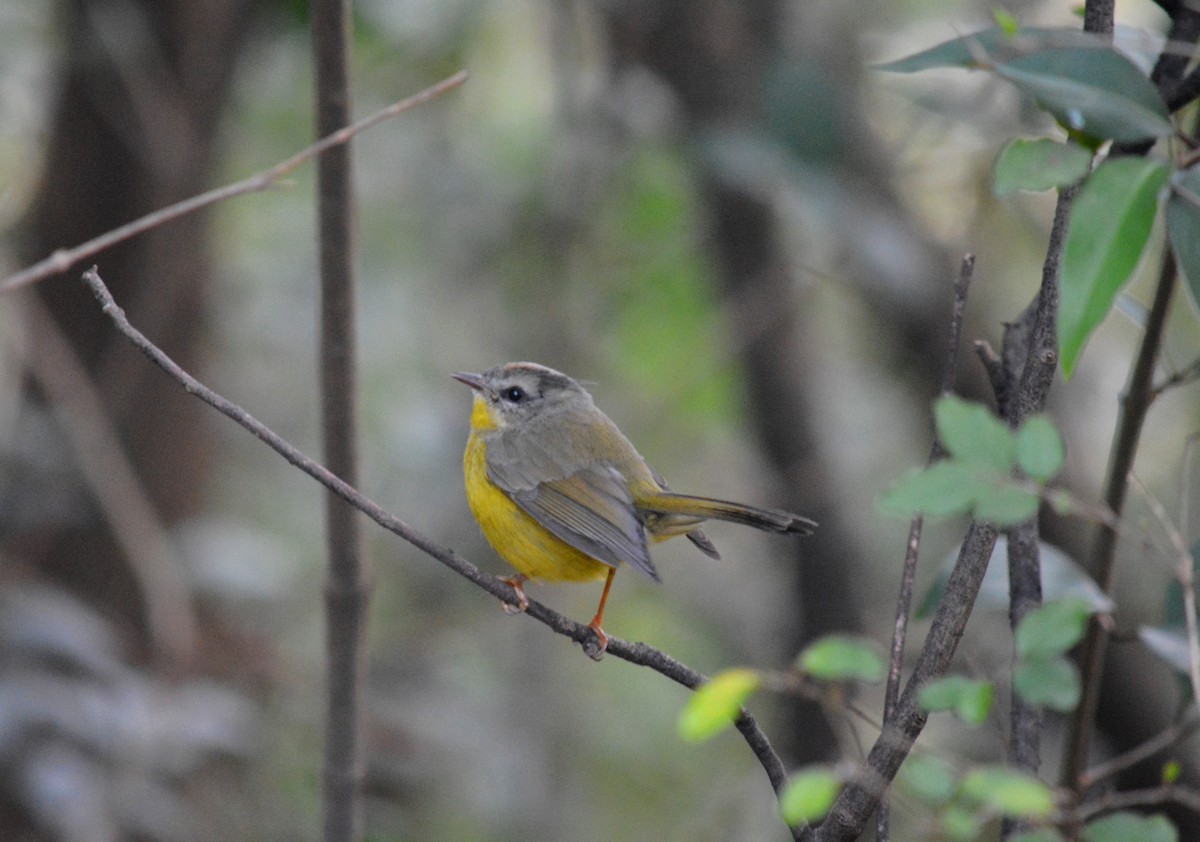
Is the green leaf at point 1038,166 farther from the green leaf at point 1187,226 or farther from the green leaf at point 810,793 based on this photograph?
the green leaf at point 810,793

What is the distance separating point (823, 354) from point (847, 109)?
1.83 meters

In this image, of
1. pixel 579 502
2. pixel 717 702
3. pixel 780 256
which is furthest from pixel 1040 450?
pixel 780 256

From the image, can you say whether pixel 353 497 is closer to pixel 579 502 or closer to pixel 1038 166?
pixel 1038 166

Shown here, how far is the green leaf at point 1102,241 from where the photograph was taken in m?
1.41

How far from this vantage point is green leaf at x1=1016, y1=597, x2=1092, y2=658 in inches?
46.6

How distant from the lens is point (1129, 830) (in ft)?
4.41

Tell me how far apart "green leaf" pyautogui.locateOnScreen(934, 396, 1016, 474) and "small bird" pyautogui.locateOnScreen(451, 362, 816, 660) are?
5.04ft

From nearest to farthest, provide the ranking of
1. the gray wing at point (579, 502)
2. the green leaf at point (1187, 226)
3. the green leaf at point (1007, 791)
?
1. the green leaf at point (1007, 791)
2. the green leaf at point (1187, 226)
3. the gray wing at point (579, 502)

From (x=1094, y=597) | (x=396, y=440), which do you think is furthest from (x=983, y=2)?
(x=1094, y=597)

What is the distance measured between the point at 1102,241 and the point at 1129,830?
0.68 metres

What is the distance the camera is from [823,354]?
6.79 metres

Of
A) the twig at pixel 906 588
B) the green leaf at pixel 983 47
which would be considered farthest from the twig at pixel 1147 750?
the green leaf at pixel 983 47

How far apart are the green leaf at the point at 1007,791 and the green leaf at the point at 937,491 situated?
25 centimetres

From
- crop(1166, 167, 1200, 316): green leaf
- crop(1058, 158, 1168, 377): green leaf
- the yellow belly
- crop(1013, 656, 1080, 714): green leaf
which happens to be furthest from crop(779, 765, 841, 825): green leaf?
the yellow belly
